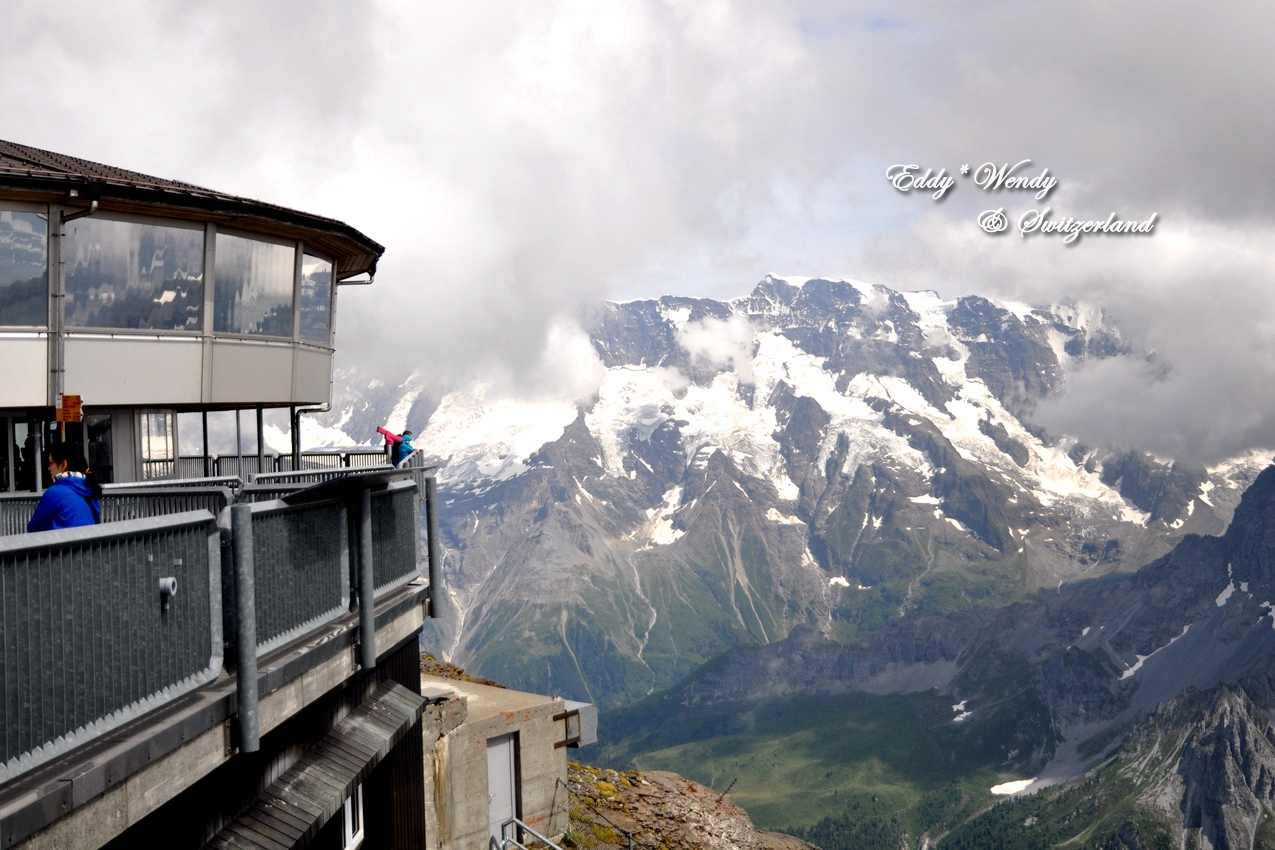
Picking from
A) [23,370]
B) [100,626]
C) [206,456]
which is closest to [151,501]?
[23,370]

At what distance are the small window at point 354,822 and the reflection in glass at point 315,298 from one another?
796 centimetres

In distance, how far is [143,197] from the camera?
1388 cm

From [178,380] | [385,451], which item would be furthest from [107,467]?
[385,451]

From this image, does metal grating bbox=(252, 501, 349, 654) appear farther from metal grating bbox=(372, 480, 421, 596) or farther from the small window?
the small window

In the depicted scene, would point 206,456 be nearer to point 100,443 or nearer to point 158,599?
point 100,443

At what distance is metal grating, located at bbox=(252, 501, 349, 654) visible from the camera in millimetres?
8781

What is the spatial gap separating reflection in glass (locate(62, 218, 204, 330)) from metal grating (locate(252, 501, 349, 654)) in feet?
19.1

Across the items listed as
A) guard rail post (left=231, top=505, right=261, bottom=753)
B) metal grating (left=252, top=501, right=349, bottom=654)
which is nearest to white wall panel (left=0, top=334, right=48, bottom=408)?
metal grating (left=252, top=501, right=349, bottom=654)

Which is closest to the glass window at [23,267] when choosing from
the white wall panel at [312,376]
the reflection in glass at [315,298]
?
the reflection in glass at [315,298]

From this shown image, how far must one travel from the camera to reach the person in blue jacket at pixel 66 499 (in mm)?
8422

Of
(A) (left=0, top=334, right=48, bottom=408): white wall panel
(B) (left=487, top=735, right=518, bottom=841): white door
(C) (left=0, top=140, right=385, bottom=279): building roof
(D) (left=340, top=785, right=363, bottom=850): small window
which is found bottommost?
(B) (left=487, top=735, right=518, bottom=841): white door

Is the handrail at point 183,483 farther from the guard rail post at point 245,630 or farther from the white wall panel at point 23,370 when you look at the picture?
the guard rail post at point 245,630

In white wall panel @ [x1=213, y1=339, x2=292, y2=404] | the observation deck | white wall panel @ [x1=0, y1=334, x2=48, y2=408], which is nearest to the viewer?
the observation deck

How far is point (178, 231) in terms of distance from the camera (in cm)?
1462
